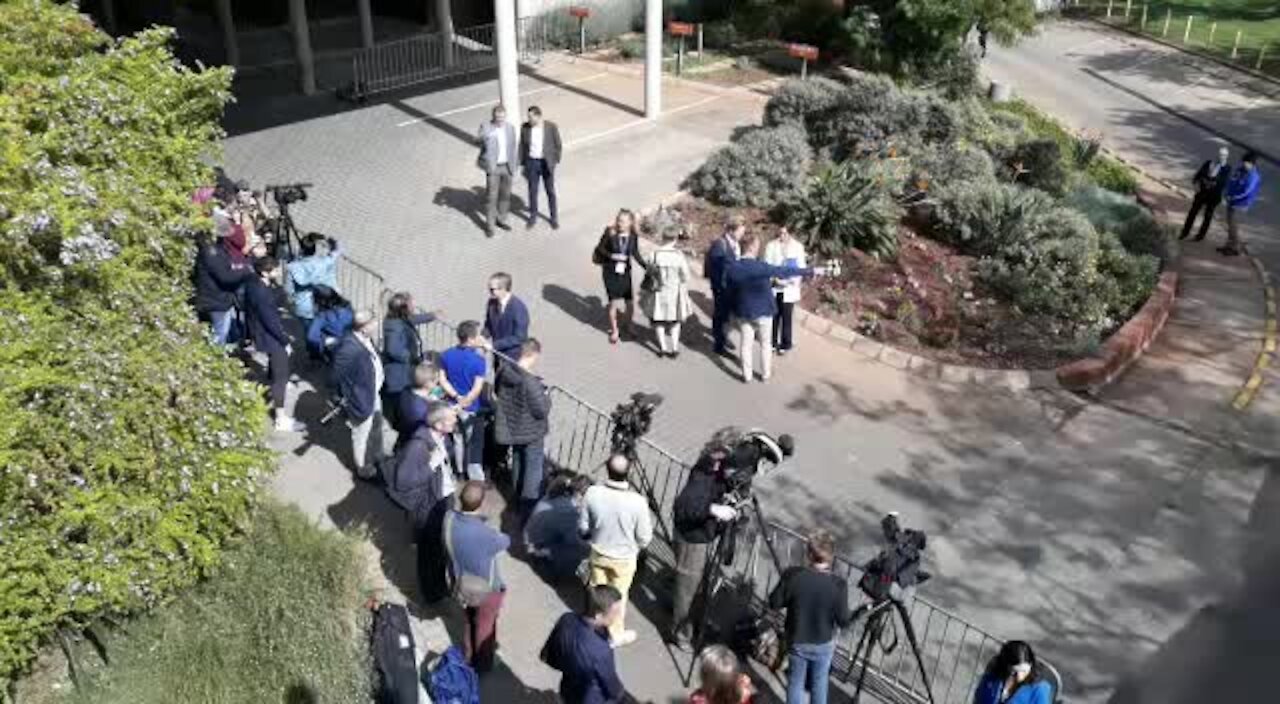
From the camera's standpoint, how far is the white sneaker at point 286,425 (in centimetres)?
941

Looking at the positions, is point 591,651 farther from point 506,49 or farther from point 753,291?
point 506,49

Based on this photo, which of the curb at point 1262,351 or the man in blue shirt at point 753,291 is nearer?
the man in blue shirt at point 753,291

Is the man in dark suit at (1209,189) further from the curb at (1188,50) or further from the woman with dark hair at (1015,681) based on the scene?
the curb at (1188,50)

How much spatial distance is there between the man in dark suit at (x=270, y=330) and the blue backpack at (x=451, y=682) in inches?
163

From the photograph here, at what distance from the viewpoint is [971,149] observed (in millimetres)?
15281

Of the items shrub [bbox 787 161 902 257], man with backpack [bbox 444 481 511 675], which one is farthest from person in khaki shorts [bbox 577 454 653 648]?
shrub [bbox 787 161 902 257]

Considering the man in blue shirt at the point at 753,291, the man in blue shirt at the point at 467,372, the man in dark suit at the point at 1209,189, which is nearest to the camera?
the man in blue shirt at the point at 467,372

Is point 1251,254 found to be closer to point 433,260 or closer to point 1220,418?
point 1220,418

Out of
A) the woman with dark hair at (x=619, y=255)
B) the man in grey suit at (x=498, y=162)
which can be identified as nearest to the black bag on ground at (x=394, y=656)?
the woman with dark hair at (x=619, y=255)

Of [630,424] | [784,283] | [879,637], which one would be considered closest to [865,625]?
[879,637]

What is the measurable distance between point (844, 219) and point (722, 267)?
313 centimetres

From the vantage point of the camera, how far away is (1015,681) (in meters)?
5.69

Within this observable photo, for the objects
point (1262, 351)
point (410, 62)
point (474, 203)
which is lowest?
point (1262, 351)

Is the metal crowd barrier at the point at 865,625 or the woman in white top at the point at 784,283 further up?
the woman in white top at the point at 784,283
